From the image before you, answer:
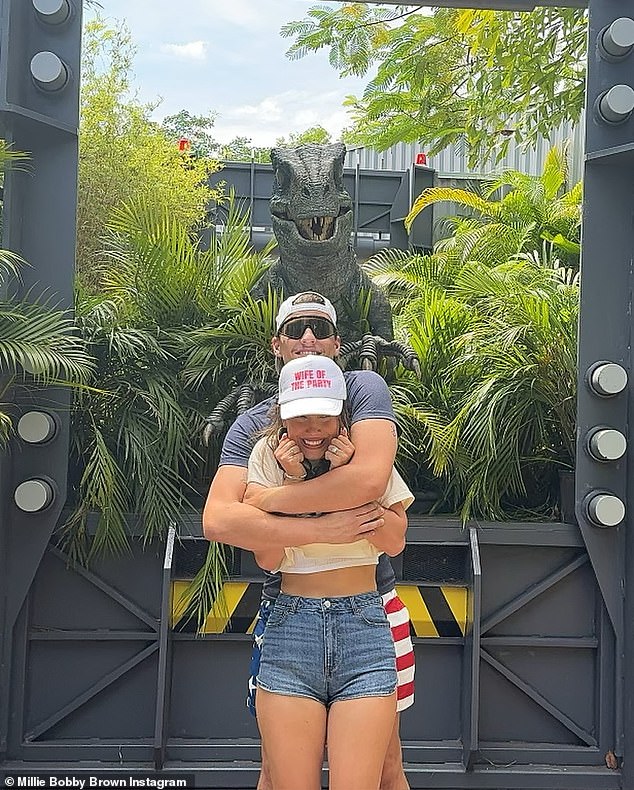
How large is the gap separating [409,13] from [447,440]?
464 cm

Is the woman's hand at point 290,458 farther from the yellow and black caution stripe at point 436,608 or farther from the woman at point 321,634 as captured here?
the yellow and black caution stripe at point 436,608

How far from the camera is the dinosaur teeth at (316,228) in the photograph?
10.2 ft

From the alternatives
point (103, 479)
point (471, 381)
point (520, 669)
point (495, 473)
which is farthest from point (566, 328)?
point (103, 479)

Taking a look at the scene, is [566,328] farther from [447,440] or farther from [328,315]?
[328,315]

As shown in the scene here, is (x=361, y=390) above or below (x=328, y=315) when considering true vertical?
below

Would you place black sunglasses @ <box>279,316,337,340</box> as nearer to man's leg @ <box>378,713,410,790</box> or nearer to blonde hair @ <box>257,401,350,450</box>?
blonde hair @ <box>257,401,350,450</box>

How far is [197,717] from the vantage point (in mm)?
3639

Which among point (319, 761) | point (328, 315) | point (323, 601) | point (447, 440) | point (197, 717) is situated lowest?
point (197, 717)

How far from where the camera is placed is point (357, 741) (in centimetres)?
191

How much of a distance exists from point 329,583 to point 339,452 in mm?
317

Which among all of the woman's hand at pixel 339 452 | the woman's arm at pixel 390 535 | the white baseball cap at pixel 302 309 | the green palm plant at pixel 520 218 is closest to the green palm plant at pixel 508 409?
the white baseball cap at pixel 302 309

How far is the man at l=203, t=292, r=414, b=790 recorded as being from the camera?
1.98 m

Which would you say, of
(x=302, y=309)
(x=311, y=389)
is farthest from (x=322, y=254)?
(x=311, y=389)

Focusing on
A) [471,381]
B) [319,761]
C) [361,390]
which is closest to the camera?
[319,761]
